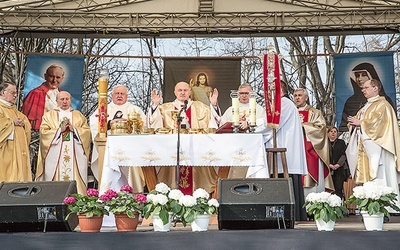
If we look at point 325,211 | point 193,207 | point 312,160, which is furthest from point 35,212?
point 312,160

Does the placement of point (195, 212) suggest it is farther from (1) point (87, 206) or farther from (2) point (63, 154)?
(2) point (63, 154)

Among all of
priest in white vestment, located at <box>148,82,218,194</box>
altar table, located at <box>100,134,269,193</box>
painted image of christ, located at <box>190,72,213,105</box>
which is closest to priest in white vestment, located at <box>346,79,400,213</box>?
priest in white vestment, located at <box>148,82,218,194</box>

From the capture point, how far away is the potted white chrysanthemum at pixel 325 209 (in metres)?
5.42

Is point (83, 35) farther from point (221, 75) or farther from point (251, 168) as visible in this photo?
point (251, 168)

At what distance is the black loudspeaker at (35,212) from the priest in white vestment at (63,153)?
171 inches

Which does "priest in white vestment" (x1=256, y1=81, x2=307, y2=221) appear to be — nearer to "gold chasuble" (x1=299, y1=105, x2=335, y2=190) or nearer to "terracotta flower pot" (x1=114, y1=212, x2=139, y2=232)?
"gold chasuble" (x1=299, y1=105, x2=335, y2=190)

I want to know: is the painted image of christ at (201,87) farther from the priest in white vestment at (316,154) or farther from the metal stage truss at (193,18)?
the priest in white vestment at (316,154)

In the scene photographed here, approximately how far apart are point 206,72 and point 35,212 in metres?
8.26

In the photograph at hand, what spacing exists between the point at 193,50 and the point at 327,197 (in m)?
8.80

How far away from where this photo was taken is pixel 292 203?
5.43 metres

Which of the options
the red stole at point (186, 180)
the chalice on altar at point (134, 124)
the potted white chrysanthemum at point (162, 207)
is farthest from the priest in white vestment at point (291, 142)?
the potted white chrysanthemum at point (162, 207)

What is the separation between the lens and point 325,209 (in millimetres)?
5441

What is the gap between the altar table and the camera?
7270 mm

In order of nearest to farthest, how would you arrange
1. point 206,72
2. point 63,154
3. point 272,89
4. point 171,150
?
point 171,150 < point 272,89 < point 63,154 < point 206,72
